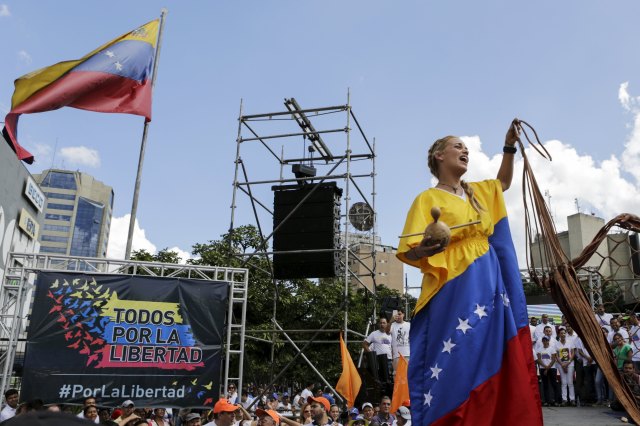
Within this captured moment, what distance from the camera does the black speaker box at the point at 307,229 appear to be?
1215cm

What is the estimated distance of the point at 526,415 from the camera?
2.35m

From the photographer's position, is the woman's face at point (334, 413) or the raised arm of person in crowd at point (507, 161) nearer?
the raised arm of person in crowd at point (507, 161)

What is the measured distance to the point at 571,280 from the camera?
2.77 metres

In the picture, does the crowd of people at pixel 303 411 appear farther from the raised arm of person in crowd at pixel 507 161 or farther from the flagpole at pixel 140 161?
the raised arm of person in crowd at pixel 507 161

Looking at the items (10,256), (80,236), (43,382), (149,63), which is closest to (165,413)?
(43,382)

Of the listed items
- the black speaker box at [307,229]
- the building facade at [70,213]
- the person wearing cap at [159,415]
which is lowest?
the person wearing cap at [159,415]

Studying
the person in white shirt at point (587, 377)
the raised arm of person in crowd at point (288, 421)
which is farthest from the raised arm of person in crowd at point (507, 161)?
the person in white shirt at point (587, 377)

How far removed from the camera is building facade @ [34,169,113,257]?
106500 millimetres

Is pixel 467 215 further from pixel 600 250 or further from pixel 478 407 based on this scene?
pixel 600 250

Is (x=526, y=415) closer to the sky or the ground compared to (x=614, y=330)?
closer to the ground

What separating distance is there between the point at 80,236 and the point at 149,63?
108 meters

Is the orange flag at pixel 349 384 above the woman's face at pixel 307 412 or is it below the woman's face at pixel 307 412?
above

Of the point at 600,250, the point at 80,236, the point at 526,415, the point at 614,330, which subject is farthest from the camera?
the point at 80,236

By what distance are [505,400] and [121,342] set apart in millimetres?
8695
